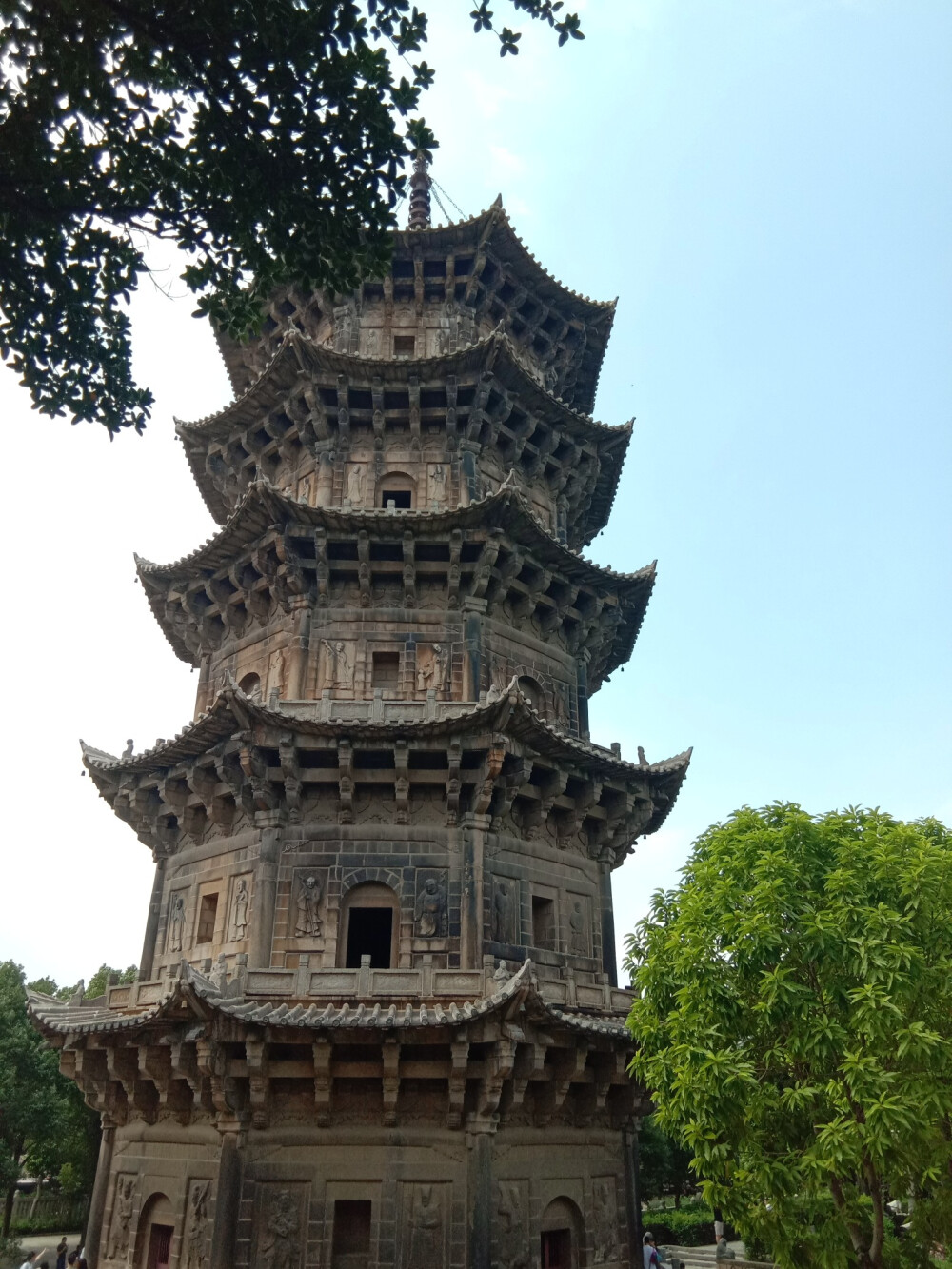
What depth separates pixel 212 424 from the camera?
75.9 feet

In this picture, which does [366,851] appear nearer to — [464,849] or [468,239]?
[464,849]

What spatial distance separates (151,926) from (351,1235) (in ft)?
23.9

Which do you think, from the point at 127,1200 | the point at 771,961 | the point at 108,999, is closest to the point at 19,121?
the point at 771,961

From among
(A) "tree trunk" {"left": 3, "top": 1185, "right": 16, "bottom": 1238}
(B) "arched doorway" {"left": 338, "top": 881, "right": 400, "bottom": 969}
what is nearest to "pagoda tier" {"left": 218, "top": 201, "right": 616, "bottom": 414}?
(B) "arched doorway" {"left": 338, "top": 881, "right": 400, "bottom": 969}

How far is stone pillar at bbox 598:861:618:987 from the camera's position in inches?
742

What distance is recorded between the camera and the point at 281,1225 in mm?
14227

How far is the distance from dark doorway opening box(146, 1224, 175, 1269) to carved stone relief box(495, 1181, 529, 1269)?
559 centimetres

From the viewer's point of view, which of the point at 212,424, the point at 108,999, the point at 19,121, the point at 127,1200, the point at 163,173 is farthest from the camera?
the point at 212,424

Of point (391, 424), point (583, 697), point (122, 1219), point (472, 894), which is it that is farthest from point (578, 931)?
point (391, 424)

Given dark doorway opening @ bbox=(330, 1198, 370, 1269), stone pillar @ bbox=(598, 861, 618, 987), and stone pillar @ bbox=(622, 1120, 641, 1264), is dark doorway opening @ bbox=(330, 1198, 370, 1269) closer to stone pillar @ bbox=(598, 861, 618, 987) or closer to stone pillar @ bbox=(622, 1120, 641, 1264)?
stone pillar @ bbox=(622, 1120, 641, 1264)

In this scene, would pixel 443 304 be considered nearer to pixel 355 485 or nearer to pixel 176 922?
pixel 355 485

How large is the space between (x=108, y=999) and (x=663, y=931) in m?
10.5

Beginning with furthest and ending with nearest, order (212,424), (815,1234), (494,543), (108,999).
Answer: (212,424), (494,543), (108,999), (815,1234)

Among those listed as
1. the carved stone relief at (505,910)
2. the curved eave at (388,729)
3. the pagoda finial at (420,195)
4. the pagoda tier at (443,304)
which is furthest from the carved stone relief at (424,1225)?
the pagoda finial at (420,195)
